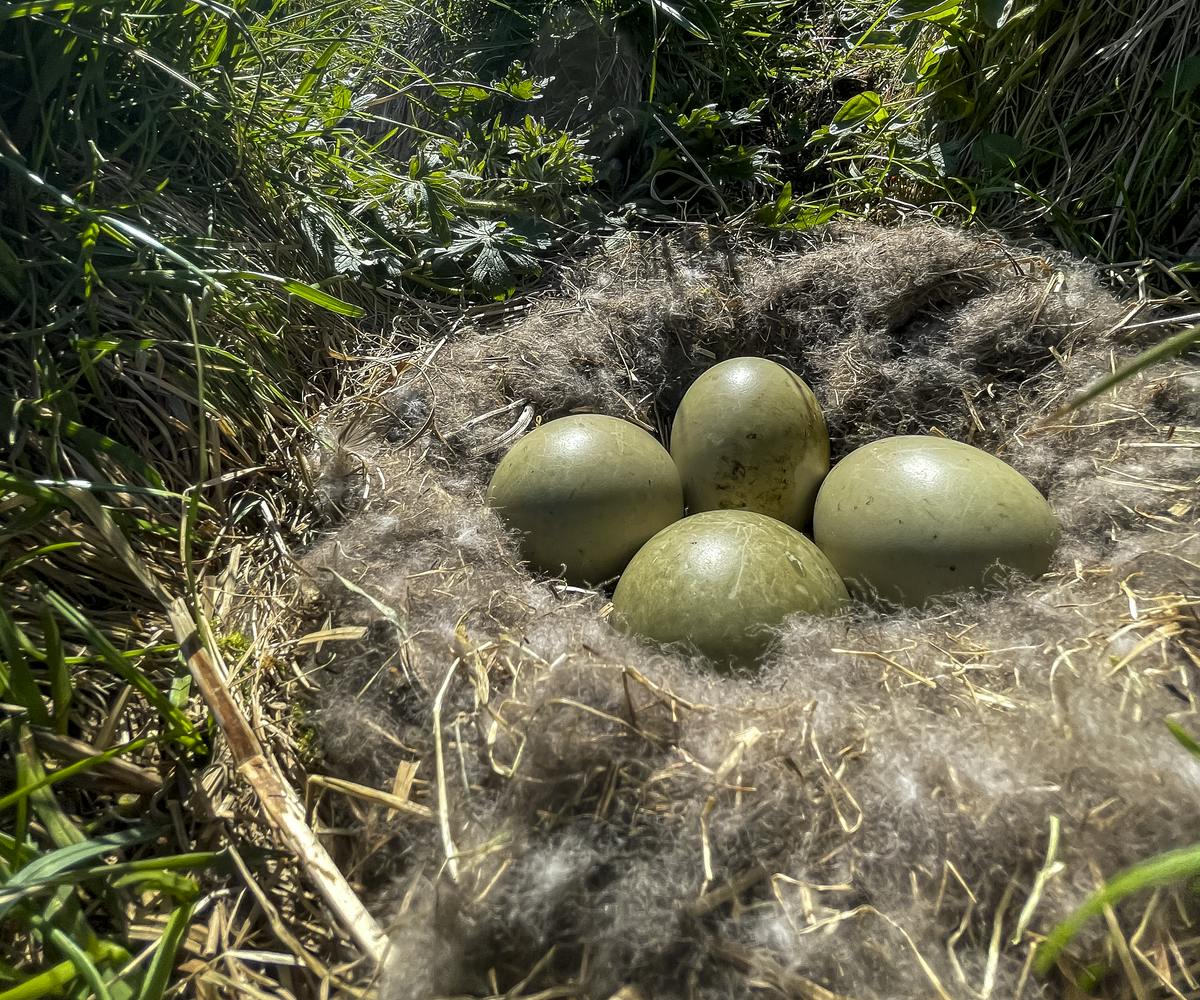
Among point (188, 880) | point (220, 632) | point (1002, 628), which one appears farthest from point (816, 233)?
point (188, 880)

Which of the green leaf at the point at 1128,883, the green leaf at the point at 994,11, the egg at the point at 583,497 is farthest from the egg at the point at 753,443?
the green leaf at the point at 994,11

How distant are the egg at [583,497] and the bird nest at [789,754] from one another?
0.08 metres

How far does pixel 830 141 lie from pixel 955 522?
1645mm

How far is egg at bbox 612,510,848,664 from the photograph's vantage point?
1.40 metres

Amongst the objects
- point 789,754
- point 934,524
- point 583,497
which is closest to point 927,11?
point 934,524

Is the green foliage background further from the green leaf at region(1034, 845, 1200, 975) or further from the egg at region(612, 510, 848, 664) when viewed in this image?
the green leaf at region(1034, 845, 1200, 975)

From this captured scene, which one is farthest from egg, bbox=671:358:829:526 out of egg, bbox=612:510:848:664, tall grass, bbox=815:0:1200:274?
tall grass, bbox=815:0:1200:274

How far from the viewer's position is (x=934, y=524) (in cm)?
151

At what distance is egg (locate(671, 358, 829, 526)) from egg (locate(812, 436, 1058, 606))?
17cm

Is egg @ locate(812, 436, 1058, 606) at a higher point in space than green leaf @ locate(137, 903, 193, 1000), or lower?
higher

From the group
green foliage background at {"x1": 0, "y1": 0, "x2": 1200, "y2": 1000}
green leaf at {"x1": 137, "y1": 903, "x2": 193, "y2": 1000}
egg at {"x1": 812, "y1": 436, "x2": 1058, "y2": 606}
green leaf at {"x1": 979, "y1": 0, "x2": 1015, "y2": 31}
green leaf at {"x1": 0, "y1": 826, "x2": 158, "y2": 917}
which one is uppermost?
green leaf at {"x1": 979, "y1": 0, "x2": 1015, "y2": 31}

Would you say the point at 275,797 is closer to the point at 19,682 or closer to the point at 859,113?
the point at 19,682

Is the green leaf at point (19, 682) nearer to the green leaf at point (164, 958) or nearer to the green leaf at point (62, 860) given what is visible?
the green leaf at point (62, 860)

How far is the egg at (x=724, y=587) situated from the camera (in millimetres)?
1397
